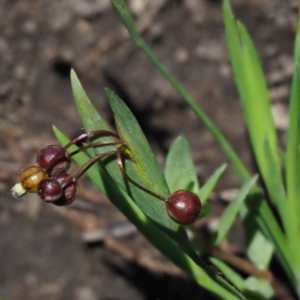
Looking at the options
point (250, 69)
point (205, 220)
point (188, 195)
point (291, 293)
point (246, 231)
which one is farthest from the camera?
point (205, 220)

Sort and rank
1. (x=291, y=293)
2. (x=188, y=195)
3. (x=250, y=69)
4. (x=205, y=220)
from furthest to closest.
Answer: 1. (x=205, y=220)
2. (x=291, y=293)
3. (x=250, y=69)
4. (x=188, y=195)

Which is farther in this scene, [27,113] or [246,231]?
[27,113]

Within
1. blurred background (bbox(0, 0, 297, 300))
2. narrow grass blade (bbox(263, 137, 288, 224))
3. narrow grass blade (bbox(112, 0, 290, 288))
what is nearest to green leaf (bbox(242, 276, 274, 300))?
narrow grass blade (bbox(112, 0, 290, 288))

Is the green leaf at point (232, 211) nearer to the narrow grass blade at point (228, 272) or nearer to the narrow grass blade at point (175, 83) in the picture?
the narrow grass blade at point (228, 272)

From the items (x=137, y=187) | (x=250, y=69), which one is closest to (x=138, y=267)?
(x=250, y=69)

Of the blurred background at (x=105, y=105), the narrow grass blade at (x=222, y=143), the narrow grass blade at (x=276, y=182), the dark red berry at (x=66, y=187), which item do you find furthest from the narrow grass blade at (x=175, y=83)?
the blurred background at (x=105, y=105)

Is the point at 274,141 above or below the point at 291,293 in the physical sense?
above

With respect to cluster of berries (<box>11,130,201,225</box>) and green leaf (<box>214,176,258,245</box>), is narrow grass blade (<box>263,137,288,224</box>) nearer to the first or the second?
green leaf (<box>214,176,258,245</box>)

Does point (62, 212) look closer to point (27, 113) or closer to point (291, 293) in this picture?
point (27, 113)
